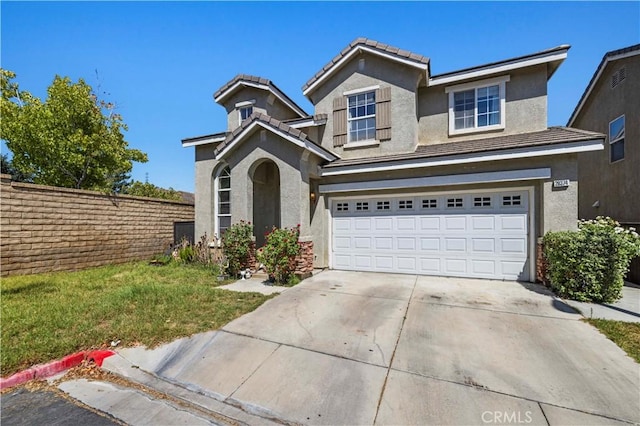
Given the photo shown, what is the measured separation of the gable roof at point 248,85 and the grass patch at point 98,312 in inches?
327

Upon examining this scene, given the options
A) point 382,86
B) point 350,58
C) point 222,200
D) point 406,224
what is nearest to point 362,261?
point 406,224

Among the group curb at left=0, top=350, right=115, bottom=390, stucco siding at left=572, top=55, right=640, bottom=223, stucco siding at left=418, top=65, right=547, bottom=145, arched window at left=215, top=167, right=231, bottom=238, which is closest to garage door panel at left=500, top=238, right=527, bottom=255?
stucco siding at left=418, top=65, right=547, bottom=145

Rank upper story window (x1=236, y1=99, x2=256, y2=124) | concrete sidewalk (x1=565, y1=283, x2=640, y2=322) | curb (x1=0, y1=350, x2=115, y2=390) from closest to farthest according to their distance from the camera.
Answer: curb (x1=0, y1=350, x2=115, y2=390)
concrete sidewalk (x1=565, y1=283, x2=640, y2=322)
upper story window (x1=236, y1=99, x2=256, y2=124)

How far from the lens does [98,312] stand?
17.8ft

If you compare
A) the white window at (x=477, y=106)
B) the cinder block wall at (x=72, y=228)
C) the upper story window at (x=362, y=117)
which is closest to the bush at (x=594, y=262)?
the white window at (x=477, y=106)

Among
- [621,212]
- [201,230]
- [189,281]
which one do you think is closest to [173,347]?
[189,281]

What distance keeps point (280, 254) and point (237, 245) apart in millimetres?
1746

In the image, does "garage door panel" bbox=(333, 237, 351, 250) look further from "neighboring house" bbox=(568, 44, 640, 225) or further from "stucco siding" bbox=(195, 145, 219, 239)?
"neighboring house" bbox=(568, 44, 640, 225)

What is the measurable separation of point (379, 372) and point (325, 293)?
3.39 meters

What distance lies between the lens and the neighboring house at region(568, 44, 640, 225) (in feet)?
31.1

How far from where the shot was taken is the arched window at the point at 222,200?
11.7 meters

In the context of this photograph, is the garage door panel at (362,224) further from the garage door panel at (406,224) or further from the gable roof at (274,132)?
the gable roof at (274,132)

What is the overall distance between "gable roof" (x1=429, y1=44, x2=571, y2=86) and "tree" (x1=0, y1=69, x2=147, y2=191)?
697 inches

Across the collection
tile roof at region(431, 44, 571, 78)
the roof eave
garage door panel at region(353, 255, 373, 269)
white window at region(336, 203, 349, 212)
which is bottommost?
garage door panel at region(353, 255, 373, 269)
